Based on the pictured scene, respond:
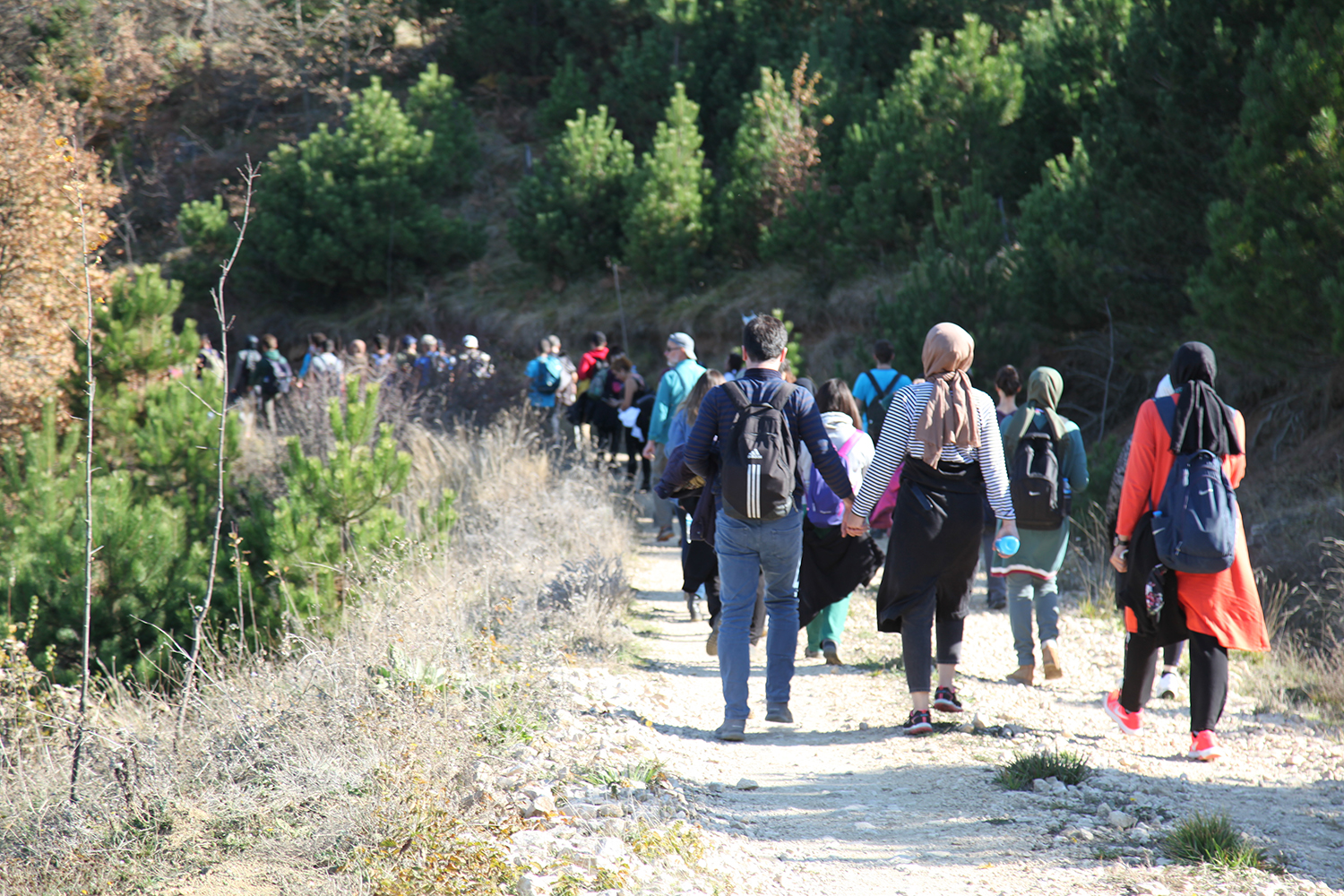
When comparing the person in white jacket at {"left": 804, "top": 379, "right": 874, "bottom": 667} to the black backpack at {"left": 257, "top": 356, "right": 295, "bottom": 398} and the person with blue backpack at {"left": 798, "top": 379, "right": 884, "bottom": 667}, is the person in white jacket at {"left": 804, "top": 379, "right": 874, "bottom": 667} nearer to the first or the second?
the person with blue backpack at {"left": 798, "top": 379, "right": 884, "bottom": 667}

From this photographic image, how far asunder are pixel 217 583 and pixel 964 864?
6062 mm

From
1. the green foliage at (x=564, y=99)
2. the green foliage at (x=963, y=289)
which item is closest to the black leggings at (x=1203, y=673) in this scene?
the green foliage at (x=963, y=289)

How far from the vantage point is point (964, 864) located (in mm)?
3580

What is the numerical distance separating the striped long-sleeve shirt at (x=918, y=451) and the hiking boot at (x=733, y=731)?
1.14 meters

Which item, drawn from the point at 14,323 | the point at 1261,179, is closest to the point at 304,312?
the point at 14,323

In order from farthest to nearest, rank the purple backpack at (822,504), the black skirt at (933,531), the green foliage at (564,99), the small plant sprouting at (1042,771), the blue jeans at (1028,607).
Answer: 1. the green foliage at (564,99)
2. the blue jeans at (1028,607)
3. the purple backpack at (822,504)
4. the black skirt at (933,531)
5. the small plant sprouting at (1042,771)

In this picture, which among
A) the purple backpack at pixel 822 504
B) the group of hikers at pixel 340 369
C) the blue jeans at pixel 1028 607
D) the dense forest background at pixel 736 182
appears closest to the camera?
the purple backpack at pixel 822 504

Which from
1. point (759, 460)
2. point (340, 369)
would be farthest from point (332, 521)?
point (340, 369)

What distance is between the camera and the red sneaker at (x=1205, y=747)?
15.0 feet

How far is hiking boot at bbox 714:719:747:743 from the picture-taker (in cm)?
484

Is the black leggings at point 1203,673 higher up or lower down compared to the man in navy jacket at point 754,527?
lower down

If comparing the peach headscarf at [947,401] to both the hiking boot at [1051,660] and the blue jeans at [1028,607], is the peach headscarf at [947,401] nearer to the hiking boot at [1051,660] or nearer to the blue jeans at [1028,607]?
the blue jeans at [1028,607]

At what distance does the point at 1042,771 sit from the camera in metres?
4.28

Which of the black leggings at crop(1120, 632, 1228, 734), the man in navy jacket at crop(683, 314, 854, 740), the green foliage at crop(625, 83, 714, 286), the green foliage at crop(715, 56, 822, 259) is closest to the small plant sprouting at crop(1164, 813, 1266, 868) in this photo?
the black leggings at crop(1120, 632, 1228, 734)
